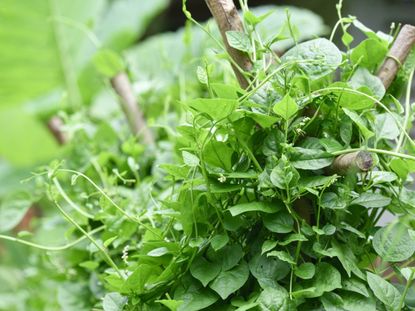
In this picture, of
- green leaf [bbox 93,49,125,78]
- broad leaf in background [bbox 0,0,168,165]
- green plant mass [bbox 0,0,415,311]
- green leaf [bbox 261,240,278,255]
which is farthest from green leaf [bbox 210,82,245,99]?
broad leaf in background [bbox 0,0,168,165]

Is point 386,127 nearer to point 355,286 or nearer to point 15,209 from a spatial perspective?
point 355,286

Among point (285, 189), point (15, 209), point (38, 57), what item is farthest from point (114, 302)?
point (38, 57)

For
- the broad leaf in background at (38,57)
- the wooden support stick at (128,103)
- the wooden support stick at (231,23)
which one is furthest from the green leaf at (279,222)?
the broad leaf in background at (38,57)

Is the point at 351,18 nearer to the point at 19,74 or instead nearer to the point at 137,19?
the point at 19,74

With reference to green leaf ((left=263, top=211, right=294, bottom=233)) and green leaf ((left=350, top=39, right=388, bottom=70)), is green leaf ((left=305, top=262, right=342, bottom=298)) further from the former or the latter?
green leaf ((left=350, top=39, right=388, bottom=70))

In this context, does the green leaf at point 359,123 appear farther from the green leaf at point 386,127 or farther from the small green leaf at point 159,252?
the small green leaf at point 159,252

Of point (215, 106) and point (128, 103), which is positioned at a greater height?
point (215, 106)

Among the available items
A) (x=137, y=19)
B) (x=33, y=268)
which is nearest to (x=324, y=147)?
(x=33, y=268)
